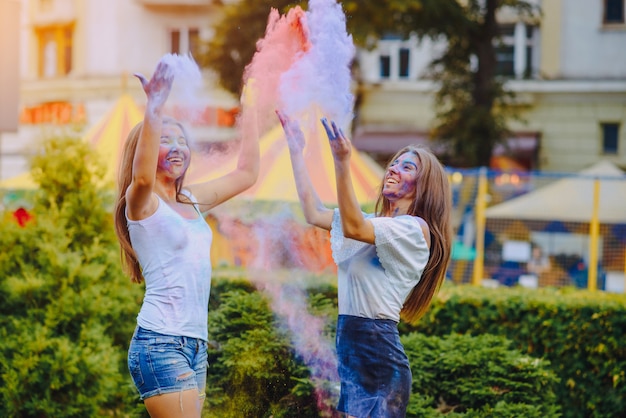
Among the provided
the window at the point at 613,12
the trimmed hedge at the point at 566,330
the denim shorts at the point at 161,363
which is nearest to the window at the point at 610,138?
the window at the point at 613,12

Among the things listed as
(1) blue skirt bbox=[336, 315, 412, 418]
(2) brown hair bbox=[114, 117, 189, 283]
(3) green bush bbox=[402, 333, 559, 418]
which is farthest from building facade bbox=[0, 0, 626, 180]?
(1) blue skirt bbox=[336, 315, 412, 418]

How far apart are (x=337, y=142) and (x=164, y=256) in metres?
0.78

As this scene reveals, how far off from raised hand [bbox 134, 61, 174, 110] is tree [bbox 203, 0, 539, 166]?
48.9 feet

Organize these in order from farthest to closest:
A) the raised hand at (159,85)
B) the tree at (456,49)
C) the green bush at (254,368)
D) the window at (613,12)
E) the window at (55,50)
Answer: the window at (55,50), the window at (613,12), the tree at (456,49), the green bush at (254,368), the raised hand at (159,85)

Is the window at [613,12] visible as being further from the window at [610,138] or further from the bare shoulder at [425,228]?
the bare shoulder at [425,228]

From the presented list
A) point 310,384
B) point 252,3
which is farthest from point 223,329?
point 252,3

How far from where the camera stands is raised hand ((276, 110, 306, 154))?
4148 mm

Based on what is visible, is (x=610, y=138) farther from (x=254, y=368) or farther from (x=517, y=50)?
(x=254, y=368)

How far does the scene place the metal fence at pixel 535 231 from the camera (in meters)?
13.8

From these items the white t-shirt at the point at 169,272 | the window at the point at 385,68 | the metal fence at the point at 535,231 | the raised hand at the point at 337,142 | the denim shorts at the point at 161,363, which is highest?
the window at the point at 385,68

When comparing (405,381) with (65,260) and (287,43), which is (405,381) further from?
(65,260)

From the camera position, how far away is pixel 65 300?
610cm

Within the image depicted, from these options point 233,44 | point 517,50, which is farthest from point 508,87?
point 233,44

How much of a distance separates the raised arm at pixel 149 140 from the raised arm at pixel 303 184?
804 mm
